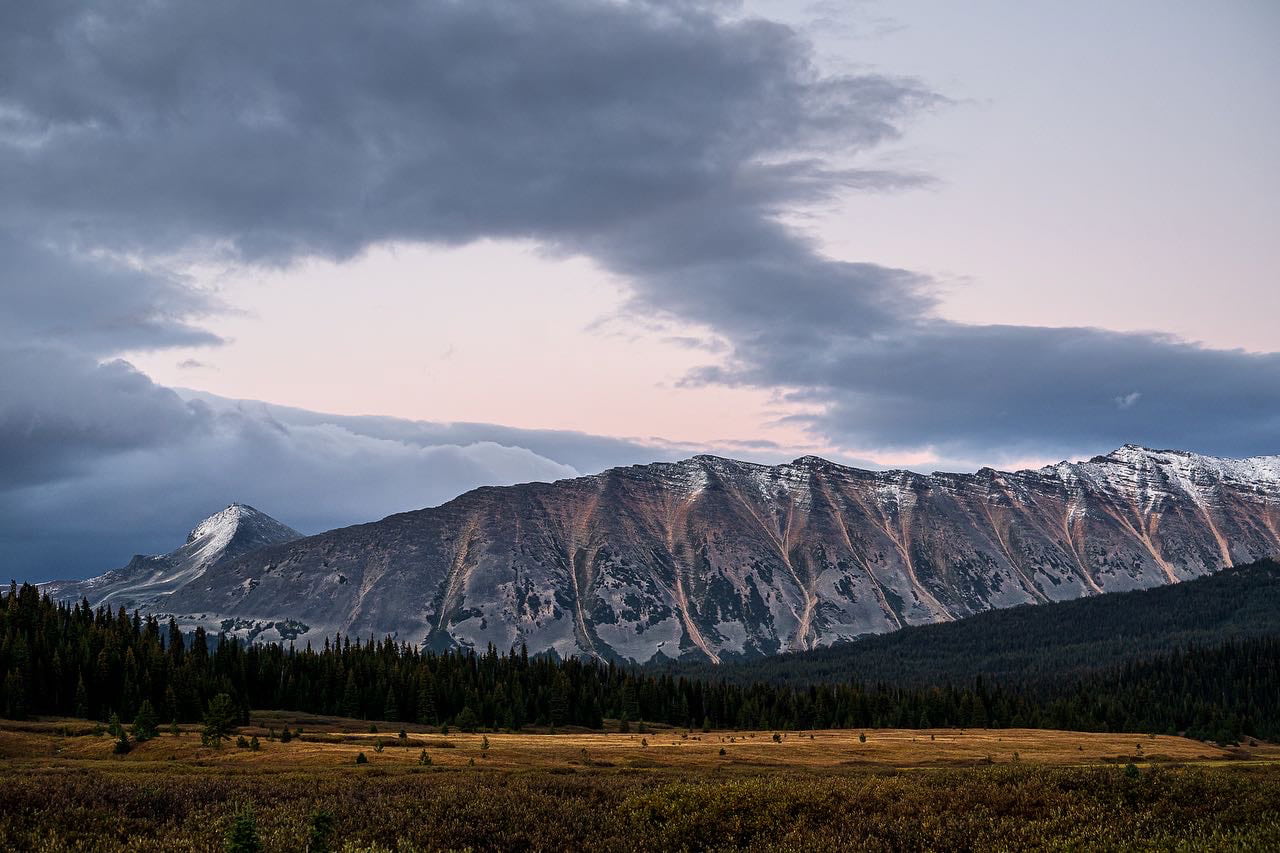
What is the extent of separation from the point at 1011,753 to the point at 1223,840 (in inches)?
3522

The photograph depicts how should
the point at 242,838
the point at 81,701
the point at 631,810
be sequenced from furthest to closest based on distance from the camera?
the point at 81,701, the point at 631,810, the point at 242,838

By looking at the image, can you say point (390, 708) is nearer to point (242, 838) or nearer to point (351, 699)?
point (351, 699)

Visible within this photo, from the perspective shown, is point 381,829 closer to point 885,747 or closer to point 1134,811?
point 1134,811

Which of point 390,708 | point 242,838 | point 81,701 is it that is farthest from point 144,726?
point 242,838

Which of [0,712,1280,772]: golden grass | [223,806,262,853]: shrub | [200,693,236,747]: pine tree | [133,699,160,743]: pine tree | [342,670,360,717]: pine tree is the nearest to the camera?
[223,806,262,853]: shrub

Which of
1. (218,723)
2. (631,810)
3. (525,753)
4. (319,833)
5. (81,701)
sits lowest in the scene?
(525,753)

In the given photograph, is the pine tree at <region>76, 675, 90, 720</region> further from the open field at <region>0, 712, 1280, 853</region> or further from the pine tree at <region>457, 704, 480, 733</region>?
the open field at <region>0, 712, 1280, 853</region>

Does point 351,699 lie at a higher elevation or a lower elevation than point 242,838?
lower

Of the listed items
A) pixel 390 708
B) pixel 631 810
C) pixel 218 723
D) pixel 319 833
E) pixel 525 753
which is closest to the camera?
pixel 319 833

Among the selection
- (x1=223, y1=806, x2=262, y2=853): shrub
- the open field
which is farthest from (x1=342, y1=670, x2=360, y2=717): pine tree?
(x1=223, y1=806, x2=262, y2=853): shrub

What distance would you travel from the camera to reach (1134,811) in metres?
43.9

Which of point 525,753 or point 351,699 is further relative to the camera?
point 351,699

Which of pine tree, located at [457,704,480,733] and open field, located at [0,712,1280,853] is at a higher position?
open field, located at [0,712,1280,853]

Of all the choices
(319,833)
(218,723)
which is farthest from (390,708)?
(319,833)
